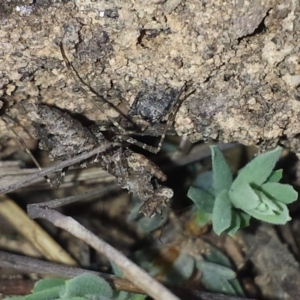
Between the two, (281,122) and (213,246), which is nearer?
(281,122)

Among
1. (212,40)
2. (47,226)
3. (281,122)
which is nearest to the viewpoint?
(212,40)

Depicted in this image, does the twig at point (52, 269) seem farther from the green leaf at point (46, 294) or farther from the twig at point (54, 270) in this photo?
the green leaf at point (46, 294)

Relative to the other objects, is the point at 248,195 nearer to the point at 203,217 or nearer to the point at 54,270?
the point at 203,217

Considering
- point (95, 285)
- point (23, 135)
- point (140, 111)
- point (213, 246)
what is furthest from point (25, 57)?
point (213, 246)

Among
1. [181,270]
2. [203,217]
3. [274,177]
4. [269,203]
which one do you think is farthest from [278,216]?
[181,270]

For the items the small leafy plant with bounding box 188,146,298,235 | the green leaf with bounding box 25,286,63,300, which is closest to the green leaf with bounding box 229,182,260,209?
the small leafy plant with bounding box 188,146,298,235

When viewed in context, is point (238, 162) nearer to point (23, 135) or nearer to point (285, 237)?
point (285, 237)

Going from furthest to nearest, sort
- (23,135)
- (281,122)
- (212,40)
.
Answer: (23,135) < (281,122) < (212,40)

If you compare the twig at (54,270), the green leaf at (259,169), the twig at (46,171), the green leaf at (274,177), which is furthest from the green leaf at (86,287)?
the green leaf at (274,177)
